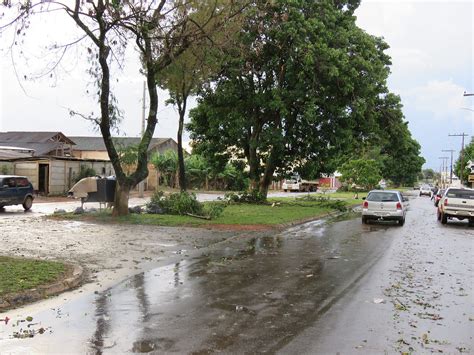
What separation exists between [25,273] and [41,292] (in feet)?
3.66

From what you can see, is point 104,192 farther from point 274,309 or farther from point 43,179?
point 43,179

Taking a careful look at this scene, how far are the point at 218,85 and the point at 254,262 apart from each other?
19.2 m

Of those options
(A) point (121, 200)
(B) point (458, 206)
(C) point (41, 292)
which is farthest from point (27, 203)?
(B) point (458, 206)

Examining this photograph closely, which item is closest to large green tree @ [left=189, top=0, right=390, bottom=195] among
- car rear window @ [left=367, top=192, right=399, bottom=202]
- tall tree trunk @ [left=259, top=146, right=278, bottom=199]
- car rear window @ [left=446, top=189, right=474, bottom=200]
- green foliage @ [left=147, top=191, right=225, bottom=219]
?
tall tree trunk @ [left=259, top=146, right=278, bottom=199]

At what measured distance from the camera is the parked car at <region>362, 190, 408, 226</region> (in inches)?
882

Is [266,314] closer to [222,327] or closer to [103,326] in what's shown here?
[222,327]

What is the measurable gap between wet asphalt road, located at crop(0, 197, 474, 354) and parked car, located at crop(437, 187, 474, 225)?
11872 mm

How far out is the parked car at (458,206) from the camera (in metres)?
23.7

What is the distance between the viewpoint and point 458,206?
23.8 metres

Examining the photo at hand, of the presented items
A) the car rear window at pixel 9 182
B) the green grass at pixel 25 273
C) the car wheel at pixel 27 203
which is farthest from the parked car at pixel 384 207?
the car rear window at pixel 9 182

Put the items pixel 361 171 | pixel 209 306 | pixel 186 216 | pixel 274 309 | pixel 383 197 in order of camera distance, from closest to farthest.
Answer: pixel 274 309 < pixel 209 306 < pixel 186 216 < pixel 383 197 < pixel 361 171

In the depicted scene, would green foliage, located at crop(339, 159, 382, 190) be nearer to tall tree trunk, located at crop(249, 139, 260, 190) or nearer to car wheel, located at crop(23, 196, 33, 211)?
tall tree trunk, located at crop(249, 139, 260, 190)

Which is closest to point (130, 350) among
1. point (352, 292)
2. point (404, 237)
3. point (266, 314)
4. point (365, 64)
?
point (266, 314)

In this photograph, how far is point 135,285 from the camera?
888 centimetres
